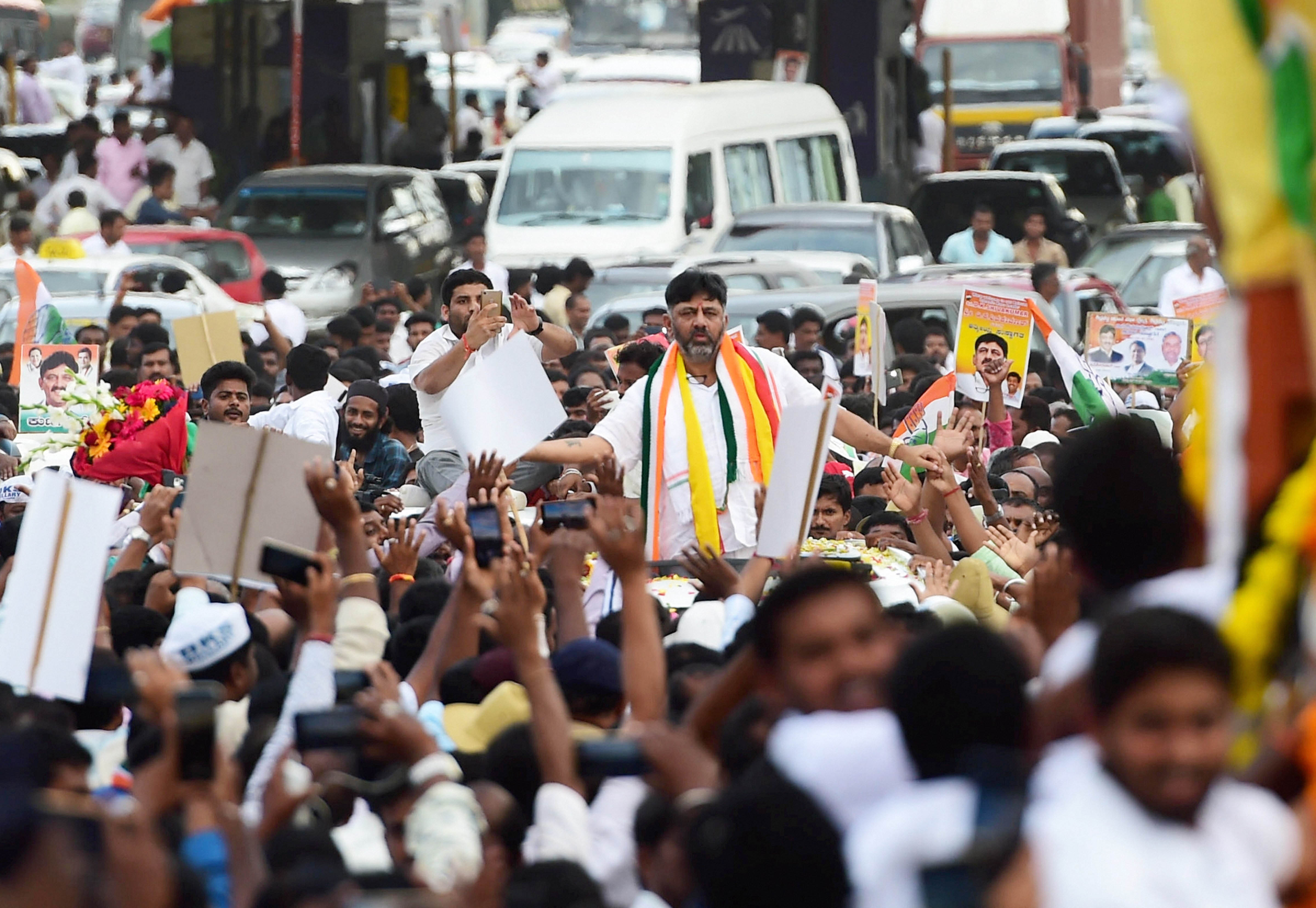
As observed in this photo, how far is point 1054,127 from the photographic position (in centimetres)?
2884

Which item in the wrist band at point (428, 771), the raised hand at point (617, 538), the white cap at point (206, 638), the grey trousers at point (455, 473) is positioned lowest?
the grey trousers at point (455, 473)

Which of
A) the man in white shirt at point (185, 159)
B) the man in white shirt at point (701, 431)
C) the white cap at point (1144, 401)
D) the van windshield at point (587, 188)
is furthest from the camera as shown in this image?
the man in white shirt at point (185, 159)

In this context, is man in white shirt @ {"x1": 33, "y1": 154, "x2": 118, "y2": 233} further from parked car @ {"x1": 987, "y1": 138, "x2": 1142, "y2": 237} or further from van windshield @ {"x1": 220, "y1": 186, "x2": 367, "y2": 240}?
parked car @ {"x1": 987, "y1": 138, "x2": 1142, "y2": 237}

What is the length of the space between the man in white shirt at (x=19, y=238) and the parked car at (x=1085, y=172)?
1043 cm

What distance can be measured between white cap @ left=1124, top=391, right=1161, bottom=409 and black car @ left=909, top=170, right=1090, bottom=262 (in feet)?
31.5

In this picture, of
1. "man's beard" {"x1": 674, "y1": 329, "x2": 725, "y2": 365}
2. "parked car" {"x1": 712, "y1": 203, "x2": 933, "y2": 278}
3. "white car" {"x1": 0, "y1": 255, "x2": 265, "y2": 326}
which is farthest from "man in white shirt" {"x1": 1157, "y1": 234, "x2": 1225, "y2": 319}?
"man's beard" {"x1": 674, "y1": 329, "x2": 725, "y2": 365}

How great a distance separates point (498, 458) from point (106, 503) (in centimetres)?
148

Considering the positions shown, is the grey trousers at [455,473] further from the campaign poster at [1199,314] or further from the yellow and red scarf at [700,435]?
the campaign poster at [1199,314]

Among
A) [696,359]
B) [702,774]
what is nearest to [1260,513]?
[702,774]

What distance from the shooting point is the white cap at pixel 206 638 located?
537 cm

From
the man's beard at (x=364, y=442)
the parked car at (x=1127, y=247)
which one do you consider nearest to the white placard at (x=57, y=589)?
the man's beard at (x=364, y=442)

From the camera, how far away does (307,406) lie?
33.4ft

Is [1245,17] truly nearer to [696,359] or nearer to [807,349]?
[696,359]

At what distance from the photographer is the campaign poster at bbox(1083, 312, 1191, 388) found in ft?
41.7
